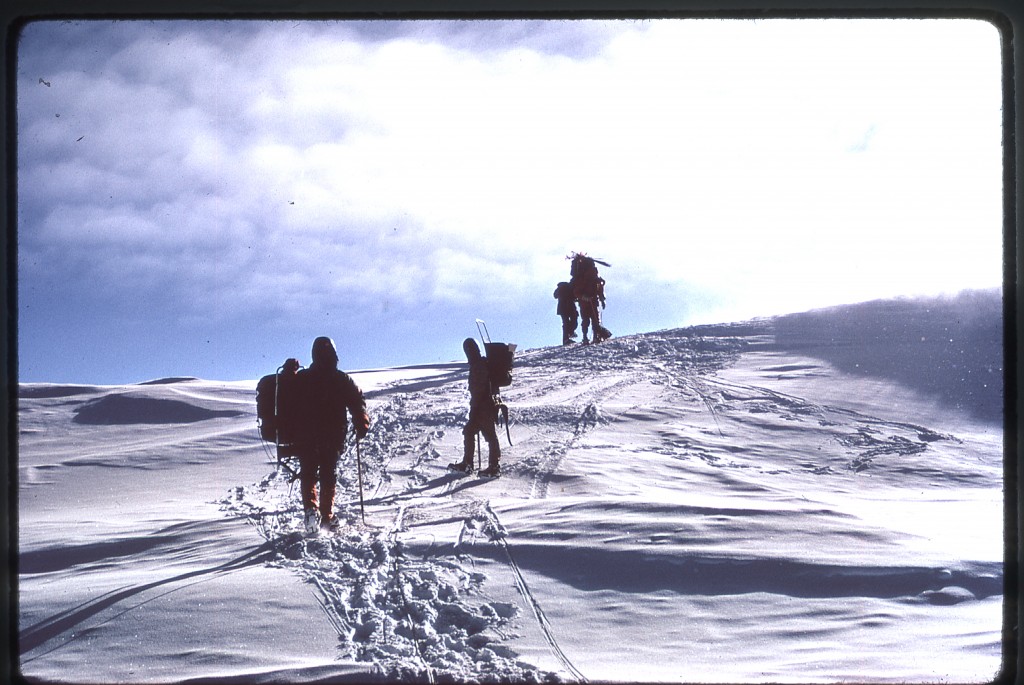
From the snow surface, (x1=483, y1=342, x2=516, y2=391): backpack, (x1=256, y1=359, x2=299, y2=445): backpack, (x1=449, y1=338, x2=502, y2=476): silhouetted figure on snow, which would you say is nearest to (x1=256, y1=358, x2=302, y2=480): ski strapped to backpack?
(x1=256, y1=359, x2=299, y2=445): backpack

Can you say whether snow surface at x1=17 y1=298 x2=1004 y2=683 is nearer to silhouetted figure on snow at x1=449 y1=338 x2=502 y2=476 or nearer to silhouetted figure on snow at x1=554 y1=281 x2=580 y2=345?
silhouetted figure on snow at x1=449 y1=338 x2=502 y2=476

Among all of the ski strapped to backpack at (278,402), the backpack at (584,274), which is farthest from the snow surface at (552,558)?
the backpack at (584,274)

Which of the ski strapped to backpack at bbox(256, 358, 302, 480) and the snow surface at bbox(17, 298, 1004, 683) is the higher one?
the ski strapped to backpack at bbox(256, 358, 302, 480)

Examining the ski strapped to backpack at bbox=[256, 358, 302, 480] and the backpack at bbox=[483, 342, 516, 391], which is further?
the backpack at bbox=[483, 342, 516, 391]

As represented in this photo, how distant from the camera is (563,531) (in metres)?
5.61

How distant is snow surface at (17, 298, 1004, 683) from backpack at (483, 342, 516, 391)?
0.95 metres

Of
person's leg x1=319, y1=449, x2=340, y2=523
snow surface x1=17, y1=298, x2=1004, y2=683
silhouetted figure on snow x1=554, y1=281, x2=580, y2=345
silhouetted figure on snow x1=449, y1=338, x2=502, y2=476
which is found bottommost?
snow surface x1=17, y1=298, x2=1004, y2=683

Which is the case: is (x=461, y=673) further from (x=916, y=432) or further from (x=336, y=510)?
(x=916, y=432)

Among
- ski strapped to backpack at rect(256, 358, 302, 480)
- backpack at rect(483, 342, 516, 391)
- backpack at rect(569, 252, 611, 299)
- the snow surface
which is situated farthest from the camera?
backpack at rect(569, 252, 611, 299)

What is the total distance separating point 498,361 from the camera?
8.02 metres

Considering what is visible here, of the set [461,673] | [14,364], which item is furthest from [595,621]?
[14,364]

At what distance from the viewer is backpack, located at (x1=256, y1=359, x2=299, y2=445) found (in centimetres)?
611

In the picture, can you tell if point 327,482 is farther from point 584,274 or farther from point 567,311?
point 567,311

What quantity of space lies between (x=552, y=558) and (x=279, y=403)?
2414mm
